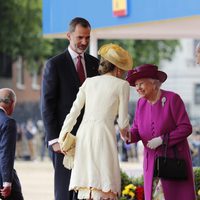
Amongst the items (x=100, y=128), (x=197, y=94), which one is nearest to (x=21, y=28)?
(x=197, y=94)

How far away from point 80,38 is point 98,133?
909 mm

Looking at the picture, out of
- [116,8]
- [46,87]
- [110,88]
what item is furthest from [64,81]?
[116,8]

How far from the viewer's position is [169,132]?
816 centimetres

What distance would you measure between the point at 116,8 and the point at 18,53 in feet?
91.6

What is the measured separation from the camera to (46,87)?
26.6 ft

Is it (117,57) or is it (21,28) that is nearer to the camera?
(117,57)

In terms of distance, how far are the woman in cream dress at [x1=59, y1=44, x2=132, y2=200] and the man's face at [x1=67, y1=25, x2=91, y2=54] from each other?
37 centimetres

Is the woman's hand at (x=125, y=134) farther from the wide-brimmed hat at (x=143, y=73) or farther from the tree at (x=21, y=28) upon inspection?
the tree at (x=21, y=28)

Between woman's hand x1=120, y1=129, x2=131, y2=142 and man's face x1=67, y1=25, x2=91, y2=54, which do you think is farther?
man's face x1=67, y1=25, x2=91, y2=54

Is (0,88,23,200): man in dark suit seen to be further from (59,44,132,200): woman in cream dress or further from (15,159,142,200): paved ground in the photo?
(15,159,142,200): paved ground

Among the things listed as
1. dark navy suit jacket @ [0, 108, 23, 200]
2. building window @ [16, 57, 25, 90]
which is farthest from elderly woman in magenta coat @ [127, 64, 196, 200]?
building window @ [16, 57, 25, 90]

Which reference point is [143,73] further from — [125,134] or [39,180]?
[39,180]

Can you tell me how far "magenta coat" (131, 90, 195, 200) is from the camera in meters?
8.13

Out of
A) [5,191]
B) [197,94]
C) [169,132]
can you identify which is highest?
[169,132]
